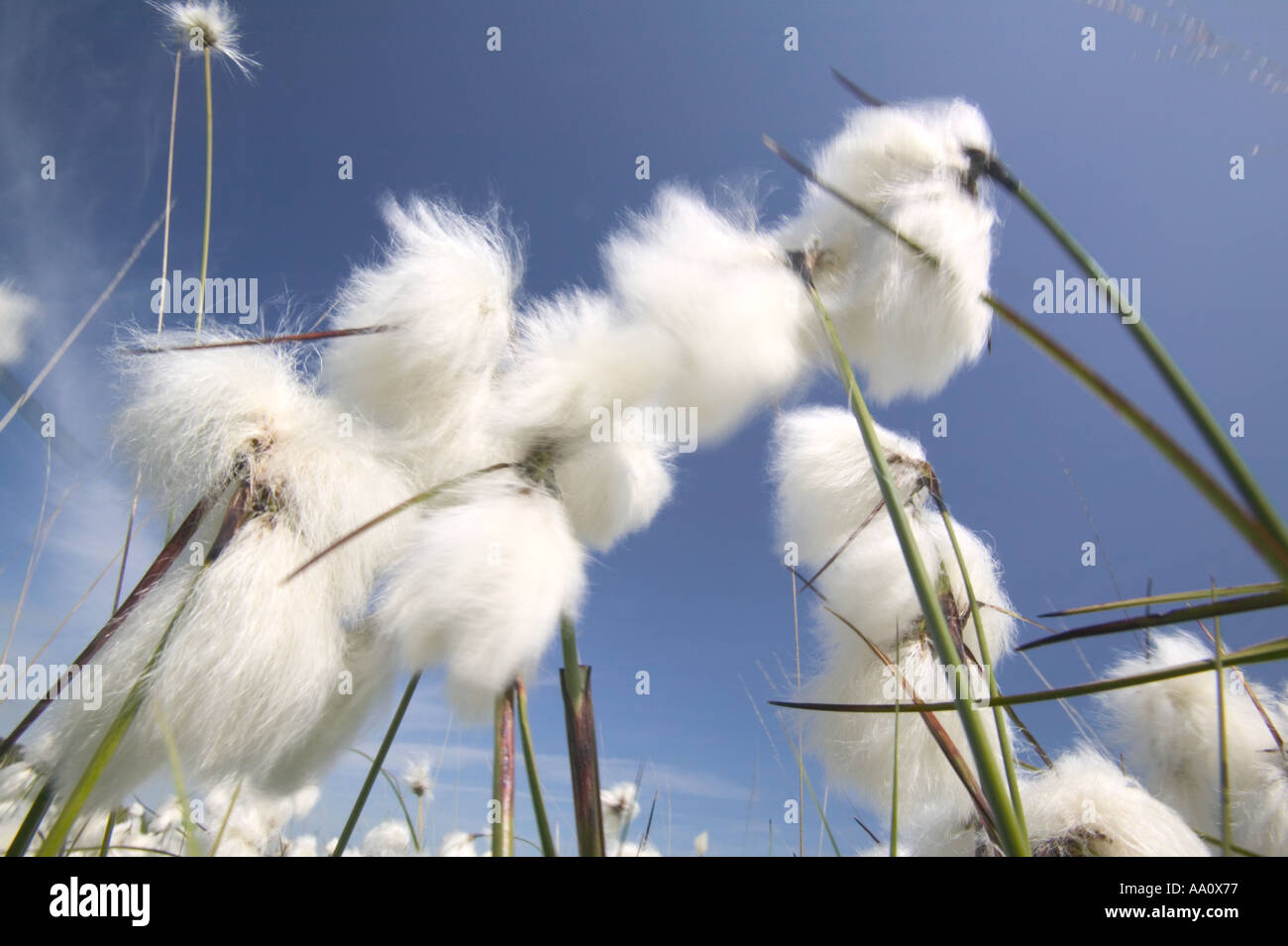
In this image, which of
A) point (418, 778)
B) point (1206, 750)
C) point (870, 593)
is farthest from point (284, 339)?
point (418, 778)

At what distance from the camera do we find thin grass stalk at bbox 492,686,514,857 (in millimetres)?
593

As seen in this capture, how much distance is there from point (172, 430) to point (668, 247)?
0.82m

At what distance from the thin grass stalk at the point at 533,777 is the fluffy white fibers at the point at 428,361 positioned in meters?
0.35

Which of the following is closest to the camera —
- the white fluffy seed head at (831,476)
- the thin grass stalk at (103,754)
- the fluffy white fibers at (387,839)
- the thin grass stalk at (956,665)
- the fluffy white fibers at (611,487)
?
the thin grass stalk at (956,665)

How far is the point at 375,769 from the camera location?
0.77 m

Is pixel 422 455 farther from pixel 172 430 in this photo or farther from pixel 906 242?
pixel 906 242

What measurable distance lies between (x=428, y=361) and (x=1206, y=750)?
1860mm

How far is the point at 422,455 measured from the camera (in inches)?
37.5

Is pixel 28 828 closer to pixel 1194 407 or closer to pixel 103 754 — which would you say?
pixel 103 754

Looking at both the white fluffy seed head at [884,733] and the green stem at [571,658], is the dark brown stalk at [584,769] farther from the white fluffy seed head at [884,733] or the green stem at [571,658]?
the white fluffy seed head at [884,733]

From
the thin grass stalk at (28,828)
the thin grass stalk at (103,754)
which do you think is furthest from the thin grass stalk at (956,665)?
the thin grass stalk at (28,828)

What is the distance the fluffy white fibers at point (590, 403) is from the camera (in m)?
0.85
